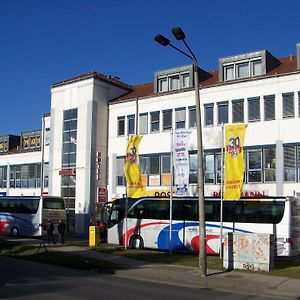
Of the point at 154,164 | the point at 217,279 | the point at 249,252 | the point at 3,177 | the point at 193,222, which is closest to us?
the point at 217,279

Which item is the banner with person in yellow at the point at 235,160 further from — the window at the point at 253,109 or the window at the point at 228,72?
the window at the point at 228,72

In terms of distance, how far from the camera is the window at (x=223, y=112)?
35.5 meters

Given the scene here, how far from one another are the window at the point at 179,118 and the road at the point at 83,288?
20.4 metres

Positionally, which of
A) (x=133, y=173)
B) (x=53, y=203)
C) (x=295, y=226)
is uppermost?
(x=133, y=173)

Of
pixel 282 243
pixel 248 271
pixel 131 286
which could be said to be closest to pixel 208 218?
pixel 282 243

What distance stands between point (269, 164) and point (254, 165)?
1114 millimetres

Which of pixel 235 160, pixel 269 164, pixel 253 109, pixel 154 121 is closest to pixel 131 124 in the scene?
pixel 154 121

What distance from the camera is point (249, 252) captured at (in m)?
19.2

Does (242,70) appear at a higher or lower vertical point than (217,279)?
higher

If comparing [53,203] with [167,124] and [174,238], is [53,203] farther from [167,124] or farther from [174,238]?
[174,238]

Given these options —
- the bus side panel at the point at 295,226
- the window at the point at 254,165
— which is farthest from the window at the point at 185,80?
the bus side panel at the point at 295,226

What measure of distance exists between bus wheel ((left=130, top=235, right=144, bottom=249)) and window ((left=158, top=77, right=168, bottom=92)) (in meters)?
15.5

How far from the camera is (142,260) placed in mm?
22719

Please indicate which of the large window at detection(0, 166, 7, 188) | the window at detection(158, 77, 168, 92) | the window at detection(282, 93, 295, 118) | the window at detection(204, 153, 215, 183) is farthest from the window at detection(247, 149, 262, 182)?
the large window at detection(0, 166, 7, 188)
